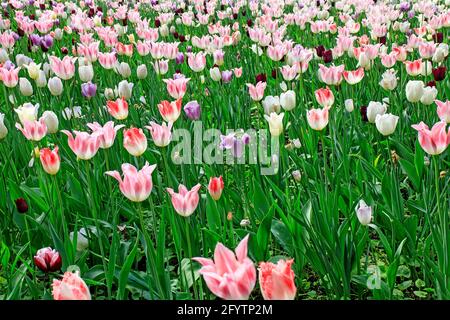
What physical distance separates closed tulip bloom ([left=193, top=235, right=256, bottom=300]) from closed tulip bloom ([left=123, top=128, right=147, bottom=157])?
0.98 m

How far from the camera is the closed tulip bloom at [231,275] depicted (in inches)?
44.3

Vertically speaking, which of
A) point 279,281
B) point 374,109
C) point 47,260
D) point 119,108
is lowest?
point 47,260

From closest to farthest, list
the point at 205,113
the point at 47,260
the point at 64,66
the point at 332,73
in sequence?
1. the point at 47,260
2. the point at 332,73
3. the point at 64,66
4. the point at 205,113

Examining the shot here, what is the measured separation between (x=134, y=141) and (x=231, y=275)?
1.05m

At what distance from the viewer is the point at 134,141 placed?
2084 mm

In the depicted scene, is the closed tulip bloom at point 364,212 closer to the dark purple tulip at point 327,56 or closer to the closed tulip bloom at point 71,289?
the closed tulip bloom at point 71,289

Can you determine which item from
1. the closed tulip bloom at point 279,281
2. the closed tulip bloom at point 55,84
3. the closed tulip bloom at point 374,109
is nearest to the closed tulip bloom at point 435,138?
the closed tulip bloom at point 374,109

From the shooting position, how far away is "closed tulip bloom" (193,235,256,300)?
3.69 feet

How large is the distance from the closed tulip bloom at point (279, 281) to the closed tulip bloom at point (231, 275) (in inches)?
1.0

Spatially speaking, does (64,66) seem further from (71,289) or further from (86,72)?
(71,289)

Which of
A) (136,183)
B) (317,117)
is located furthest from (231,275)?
(317,117)
